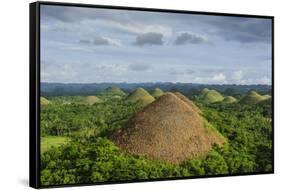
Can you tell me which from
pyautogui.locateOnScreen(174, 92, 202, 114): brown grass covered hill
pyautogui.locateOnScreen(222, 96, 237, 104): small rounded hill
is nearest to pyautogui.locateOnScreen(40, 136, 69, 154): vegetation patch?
pyautogui.locateOnScreen(174, 92, 202, 114): brown grass covered hill

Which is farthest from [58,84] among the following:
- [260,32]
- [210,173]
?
[260,32]

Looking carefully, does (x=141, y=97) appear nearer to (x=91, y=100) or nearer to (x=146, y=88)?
(x=146, y=88)

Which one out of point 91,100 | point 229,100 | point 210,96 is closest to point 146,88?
point 91,100

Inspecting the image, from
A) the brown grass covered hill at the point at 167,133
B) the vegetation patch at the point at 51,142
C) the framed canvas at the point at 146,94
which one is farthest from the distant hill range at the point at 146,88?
the vegetation patch at the point at 51,142

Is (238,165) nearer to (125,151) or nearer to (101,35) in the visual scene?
(125,151)

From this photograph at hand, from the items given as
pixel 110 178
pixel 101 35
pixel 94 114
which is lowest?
pixel 110 178

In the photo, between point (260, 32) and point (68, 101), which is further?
point (260, 32)
